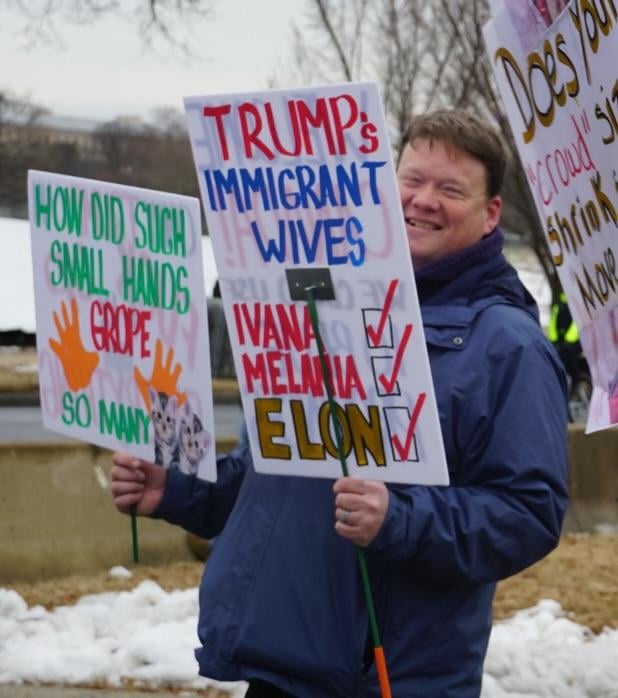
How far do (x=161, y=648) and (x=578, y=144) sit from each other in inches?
141

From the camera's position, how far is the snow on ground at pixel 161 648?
5973mm

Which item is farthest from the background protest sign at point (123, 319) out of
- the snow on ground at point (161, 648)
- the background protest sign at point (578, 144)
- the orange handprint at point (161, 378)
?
the snow on ground at point (161, 648)

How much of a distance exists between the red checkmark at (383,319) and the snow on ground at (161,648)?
121 inches

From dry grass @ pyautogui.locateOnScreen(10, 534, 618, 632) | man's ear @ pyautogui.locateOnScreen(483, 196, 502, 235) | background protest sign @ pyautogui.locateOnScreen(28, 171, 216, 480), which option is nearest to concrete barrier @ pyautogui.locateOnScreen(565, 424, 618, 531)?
dry grass @ pyautogui.locateOnScreen(10, 534, 618, 632)

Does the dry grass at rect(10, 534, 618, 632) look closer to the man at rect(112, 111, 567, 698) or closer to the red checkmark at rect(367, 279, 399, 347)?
the man at rect(112, 111, 567, 698)

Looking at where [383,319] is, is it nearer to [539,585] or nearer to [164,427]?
[164,427]

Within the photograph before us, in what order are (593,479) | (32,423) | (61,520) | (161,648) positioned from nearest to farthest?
(161,648), (61,520), (593,479), (32,423)

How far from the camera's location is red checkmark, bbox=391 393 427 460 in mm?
2986

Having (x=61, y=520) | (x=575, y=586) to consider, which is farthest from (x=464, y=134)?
(x=61, y=520)

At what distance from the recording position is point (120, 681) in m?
6.03

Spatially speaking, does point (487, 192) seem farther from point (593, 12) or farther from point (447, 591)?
point (447, 591)

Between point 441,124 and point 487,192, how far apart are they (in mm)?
175

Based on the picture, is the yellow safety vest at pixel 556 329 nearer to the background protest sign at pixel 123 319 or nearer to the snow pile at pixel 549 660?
the snow pile at pixel 549 660

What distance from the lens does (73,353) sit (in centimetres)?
384
